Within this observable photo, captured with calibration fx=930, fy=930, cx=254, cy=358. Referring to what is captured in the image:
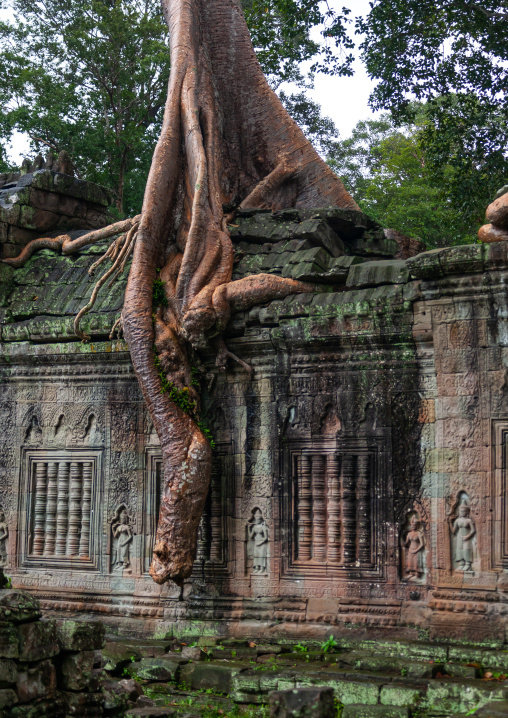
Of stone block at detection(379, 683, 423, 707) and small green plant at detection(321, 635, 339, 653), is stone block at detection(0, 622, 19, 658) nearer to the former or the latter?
stone block at detection(379, 683, 423, 707)

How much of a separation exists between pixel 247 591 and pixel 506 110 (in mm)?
8338

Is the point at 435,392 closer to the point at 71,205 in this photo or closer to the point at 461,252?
the point at 461,252

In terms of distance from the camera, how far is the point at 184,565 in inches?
336

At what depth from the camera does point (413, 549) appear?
7953 millimetres

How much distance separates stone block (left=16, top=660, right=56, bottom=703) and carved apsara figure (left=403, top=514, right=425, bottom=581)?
3136 millimetres

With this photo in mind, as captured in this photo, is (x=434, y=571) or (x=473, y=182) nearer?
(x=434, y=571)

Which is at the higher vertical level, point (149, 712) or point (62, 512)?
point (62, 512)

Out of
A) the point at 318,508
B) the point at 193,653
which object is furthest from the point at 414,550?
the point at 193,653

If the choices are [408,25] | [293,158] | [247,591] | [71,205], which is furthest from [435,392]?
[408,25]

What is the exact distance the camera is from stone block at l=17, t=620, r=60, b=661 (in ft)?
20.5

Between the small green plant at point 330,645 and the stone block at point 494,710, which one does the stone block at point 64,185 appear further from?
the stone block at point 494,710

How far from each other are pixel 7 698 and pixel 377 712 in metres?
2.52

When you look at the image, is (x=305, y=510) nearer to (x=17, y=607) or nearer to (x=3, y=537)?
(x=17, y=607)

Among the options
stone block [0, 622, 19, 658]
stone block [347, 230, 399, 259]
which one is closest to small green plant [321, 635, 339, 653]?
stone block [0, 622, 19, 658]
